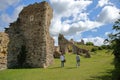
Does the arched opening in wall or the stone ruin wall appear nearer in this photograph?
the arched opening in wall

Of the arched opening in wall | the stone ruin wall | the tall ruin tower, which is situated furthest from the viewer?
the stone ruin wall

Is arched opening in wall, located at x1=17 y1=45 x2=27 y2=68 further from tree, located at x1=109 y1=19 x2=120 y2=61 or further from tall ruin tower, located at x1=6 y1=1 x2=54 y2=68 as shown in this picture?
tree, located at x1=109 y1=19 x2=120 y2=61

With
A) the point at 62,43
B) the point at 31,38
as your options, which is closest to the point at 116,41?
the point at 31,38

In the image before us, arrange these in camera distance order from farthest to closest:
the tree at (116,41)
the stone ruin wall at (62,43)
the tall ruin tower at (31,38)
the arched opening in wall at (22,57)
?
the stone ruin wall at (62,43), the arched opening in wall at (22,57), the tall ruin tower at (31,38), the tree at (116,41)

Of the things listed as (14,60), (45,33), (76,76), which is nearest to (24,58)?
(14,60)

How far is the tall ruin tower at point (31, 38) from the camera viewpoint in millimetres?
33478

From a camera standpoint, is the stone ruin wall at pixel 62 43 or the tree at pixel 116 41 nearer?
the tree at pixel 116 41

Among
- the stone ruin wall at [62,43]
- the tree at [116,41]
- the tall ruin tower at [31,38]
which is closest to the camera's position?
the tree at [116,41]

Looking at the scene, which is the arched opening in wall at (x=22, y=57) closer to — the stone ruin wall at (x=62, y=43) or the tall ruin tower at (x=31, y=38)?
the tall ruin tower at (x=31, y=38)

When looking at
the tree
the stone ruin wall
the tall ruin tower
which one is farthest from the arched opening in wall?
the stone ruin wall

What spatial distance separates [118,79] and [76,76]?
4.17 metres

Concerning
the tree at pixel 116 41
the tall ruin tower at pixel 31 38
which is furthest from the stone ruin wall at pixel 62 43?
the tree at pixel 116 41

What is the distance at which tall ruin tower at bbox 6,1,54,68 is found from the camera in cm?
3348

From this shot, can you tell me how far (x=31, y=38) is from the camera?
1364 inches
